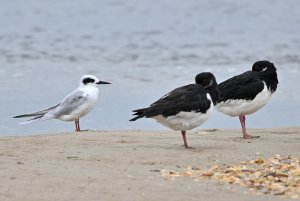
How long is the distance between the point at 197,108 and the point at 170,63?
8.65m

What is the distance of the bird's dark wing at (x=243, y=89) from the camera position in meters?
9.52

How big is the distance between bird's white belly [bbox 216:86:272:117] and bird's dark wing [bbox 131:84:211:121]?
1075 millimetres

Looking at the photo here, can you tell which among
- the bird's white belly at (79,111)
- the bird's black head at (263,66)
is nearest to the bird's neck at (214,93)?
the bird's black head at (263,66)

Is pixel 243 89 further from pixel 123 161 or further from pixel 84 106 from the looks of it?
pixel 123 161

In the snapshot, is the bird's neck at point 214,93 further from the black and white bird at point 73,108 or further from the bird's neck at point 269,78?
the black and white bird at point 73,108

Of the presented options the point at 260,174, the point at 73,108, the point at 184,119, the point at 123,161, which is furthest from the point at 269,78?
the point at 260,174

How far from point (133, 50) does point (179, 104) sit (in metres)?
10.4

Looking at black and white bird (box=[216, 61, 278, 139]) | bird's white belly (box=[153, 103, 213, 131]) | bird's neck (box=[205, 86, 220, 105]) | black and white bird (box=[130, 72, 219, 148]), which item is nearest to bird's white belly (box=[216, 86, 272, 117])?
black and white bird (box=[216, 61, 278, 139])

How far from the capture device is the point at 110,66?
16578mm

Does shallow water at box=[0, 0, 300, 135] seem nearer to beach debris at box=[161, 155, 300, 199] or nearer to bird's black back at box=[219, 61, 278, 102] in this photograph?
bird's black back at box=[219, 61, 278, 102]

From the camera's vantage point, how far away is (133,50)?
1862cm

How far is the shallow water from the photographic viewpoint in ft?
40.5

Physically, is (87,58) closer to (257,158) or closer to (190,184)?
(257,158)

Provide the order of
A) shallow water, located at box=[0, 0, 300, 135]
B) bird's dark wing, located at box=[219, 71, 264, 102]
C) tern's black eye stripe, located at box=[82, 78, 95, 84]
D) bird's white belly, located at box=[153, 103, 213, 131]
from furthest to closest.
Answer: shallow water, located at box=[0, 0, 300, 135] → tern's black eye stripe, located at box=[82, 78, 95, 84] → bird's dark wing, located at box=[219, 71, 264, 102] → bird's white belly, located at box=[153, 103, 213, 131]
